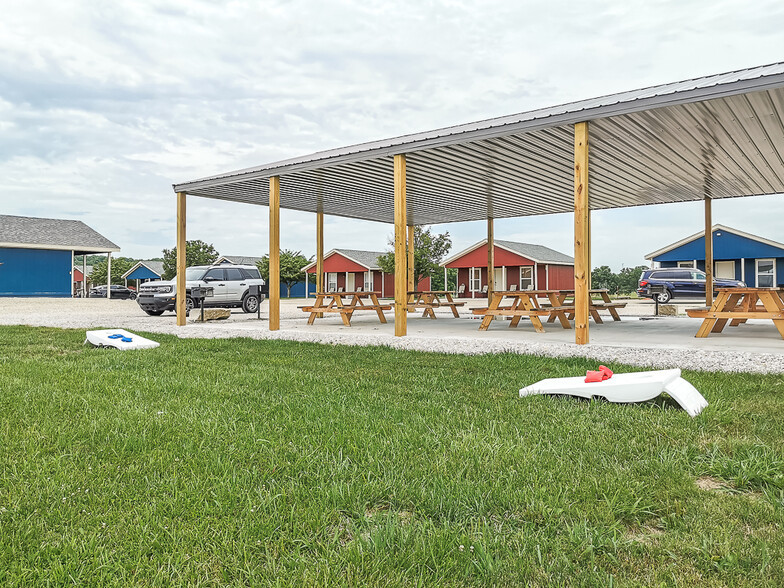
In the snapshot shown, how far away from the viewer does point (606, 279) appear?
45250 mm

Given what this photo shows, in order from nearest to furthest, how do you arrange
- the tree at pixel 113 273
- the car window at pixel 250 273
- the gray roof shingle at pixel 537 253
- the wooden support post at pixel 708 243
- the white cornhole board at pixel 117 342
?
the white cornhole board at pixel 117 342 → the wooden support post at pixel 708 243 → the car window at pixel 250 273 → the gray roof shingle at pixel 537 253 → the tree at pixel 113 273

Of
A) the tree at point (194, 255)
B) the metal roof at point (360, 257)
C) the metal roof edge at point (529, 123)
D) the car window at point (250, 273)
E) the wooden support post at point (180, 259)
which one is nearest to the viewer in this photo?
the metal roof edge at point (529, 123)

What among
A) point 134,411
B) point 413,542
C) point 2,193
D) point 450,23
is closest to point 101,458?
point 134,411

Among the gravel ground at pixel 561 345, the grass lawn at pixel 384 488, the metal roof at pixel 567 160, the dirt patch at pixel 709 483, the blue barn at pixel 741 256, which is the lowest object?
the dirt patch at pixel 709 483

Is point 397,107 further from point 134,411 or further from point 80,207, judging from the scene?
point 80,207

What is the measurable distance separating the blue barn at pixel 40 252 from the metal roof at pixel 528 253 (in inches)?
887

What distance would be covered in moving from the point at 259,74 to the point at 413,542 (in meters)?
16.5

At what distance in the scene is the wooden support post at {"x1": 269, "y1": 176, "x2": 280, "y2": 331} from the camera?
1114 centimetres

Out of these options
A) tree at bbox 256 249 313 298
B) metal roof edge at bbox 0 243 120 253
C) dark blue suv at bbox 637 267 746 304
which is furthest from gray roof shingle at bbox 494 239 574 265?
metal roof edge at bbox 0 243 120 253

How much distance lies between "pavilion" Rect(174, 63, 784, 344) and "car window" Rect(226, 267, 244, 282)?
4.53 metres

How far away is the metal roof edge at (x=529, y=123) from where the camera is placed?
21.2 feet

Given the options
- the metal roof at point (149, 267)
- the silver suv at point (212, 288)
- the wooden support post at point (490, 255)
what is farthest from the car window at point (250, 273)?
the metal roof at point (149, 267)

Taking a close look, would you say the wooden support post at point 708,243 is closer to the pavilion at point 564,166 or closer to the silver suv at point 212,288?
the pavilion at point 564,166

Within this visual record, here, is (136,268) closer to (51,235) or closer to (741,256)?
(51,235)
